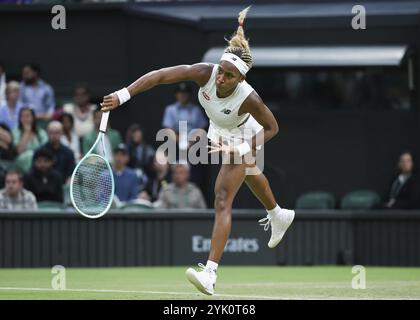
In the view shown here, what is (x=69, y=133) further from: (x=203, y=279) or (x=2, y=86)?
(x=203, y=279)

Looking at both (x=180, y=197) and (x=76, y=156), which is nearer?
(x=180, y=197)

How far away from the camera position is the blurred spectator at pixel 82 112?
16125 mm

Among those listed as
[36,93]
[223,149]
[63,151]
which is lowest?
[223,149]

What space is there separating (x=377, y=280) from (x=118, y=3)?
7411 mm

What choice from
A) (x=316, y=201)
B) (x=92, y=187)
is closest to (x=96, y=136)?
(x=316, y=201)

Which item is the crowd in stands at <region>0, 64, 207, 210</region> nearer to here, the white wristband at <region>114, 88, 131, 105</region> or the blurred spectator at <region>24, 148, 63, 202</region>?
the blurred spectator at <region>24, 148, 63, 202</region>

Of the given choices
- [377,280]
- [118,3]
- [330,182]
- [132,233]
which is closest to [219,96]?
[377,280]

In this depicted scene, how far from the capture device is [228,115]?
9.70 m

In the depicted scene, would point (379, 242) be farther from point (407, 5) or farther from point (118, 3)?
point (118, 3)

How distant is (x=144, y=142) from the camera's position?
56.0 feet

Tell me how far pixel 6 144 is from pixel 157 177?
211 centimetres

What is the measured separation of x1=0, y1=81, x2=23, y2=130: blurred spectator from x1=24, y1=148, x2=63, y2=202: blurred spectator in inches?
53.2

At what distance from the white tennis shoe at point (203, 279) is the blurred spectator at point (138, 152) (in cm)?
647

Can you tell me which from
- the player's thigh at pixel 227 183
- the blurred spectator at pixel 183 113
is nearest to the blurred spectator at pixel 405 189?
the blurred spectator at pixel 183 113
